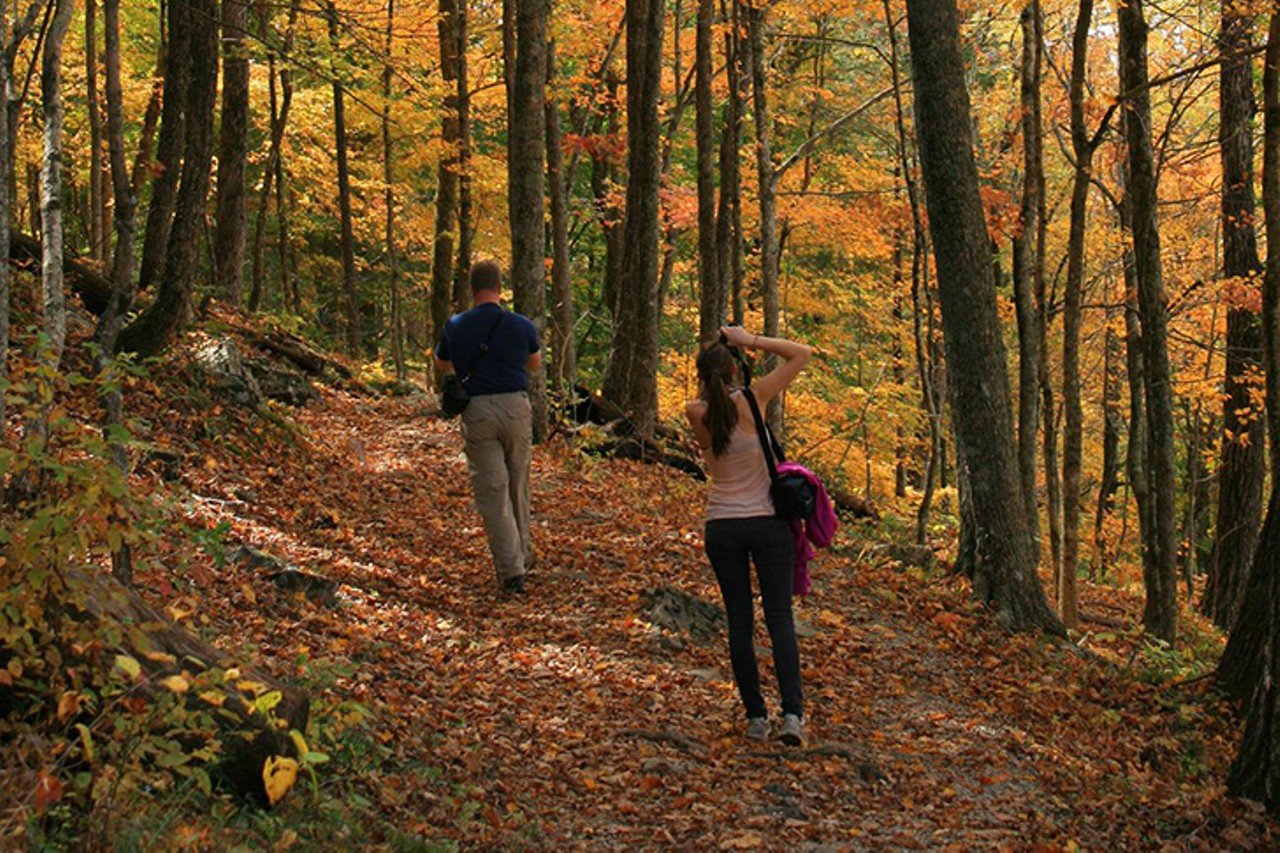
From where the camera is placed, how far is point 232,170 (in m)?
15.8

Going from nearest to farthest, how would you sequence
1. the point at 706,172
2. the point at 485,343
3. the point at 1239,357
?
the point at 485,343 → the point at 1239,357 → the point at 706,172

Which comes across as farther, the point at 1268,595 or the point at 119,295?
the point at 1268,595

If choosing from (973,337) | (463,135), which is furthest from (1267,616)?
(463,135)

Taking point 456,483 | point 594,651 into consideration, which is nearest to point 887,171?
point 456,483

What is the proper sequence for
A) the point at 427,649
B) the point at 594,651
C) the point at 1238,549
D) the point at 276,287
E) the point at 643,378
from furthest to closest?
1. the point at 276,287
2. the point at 643,378
3. the point at 1238,549
4. the point at 594,651
5. the point at 427,649

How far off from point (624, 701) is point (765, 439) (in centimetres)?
187

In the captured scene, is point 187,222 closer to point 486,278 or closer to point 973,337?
point 486,278

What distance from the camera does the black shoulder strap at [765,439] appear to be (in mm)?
5852

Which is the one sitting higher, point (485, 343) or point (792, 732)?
point (485, 343)

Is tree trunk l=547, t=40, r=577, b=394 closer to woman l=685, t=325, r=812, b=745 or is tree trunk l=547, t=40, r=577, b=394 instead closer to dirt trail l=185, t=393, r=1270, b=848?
dirt trail l=185, t=393, r=1270, b=848

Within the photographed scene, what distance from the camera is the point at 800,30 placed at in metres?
24.3

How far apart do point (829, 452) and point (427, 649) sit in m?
17.4

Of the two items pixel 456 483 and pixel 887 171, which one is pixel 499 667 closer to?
pixel 456 483

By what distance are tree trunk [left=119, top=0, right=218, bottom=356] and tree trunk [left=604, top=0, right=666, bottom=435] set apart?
20.6ft
